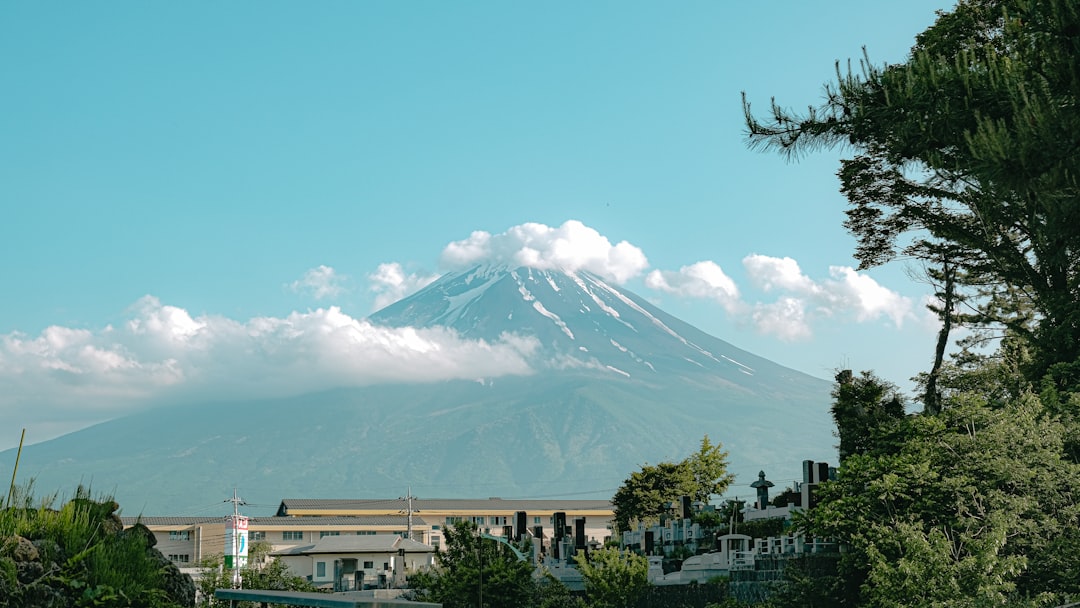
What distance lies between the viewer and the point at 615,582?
93.5ft

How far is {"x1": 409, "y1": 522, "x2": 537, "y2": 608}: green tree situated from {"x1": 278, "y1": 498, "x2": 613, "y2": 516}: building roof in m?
74.6

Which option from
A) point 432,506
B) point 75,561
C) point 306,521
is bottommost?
point 306,521

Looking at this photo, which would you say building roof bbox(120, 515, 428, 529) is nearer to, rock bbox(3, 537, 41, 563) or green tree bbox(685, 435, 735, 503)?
green tree bbox(685, 435, 735, 503)

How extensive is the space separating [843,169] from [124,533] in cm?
2702

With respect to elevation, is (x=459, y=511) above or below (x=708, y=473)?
below

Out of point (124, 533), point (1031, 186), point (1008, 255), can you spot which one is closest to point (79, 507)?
point (124, 533)

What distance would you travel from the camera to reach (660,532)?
34.0m

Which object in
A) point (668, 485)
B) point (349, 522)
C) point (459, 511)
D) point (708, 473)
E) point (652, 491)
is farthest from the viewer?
point (459, 511)

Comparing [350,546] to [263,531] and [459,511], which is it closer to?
[263,531]

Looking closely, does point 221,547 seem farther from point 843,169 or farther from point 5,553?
point 5,553

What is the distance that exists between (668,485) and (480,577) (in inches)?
1455

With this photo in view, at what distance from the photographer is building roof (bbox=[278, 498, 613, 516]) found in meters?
104

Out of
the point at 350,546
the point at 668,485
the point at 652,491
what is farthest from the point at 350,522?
the point at 668,485

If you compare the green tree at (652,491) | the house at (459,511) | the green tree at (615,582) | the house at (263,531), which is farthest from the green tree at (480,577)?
the house at (459,511)
